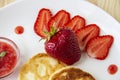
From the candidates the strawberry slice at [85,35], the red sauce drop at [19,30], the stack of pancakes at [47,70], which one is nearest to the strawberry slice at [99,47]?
the strawberry slice at [85,35]

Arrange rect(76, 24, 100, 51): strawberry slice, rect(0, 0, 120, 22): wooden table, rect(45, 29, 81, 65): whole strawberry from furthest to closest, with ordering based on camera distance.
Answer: rect(0, 0, 120, 22): wooden table, rect(76, 24, 100, 51): strawberry slice, rect(45, 29, 81, 65): whole strawberry

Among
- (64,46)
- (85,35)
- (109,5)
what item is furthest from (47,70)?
(109,5)

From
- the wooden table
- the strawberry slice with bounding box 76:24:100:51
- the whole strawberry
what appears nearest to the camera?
the whole strawberry

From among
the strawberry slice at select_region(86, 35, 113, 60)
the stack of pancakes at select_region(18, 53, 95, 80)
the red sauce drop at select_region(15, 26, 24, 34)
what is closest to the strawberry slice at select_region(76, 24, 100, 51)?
the strawberry slice at select_region(86, 35, 113, 60)

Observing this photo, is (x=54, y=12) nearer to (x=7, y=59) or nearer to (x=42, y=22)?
(x=42, y=22)

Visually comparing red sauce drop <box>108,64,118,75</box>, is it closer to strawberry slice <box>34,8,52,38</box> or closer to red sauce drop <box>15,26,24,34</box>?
strawberry slice <box>34,8,52,38</box>

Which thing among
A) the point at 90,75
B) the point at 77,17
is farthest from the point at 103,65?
the point at 77,17
